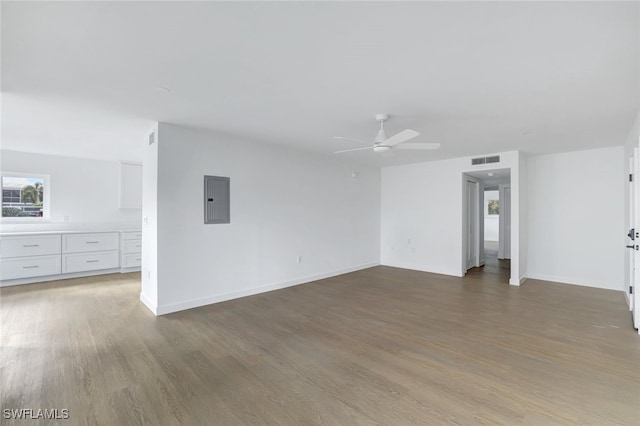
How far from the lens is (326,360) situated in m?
2.73

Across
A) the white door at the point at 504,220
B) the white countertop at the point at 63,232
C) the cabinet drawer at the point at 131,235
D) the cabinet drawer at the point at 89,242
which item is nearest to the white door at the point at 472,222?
the white door at the point at 504,220

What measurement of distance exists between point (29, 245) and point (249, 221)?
4.32m

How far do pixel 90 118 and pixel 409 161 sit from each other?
5.86m

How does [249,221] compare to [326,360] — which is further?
[249,221]

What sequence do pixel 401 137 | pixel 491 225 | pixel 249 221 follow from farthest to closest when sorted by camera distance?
pixel 491 225, pixel 249 221, pixel 401 137

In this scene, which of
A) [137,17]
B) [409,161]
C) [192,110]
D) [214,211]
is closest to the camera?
[137,17]

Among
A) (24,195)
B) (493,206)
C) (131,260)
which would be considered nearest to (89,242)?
(131,260)

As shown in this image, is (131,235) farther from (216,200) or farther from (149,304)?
(216,200)

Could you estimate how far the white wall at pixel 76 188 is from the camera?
5.83 meters

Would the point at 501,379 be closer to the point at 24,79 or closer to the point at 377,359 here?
the point at 377,359

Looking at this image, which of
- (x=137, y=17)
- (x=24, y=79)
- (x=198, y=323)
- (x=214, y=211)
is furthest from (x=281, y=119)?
(x=198, y=323)

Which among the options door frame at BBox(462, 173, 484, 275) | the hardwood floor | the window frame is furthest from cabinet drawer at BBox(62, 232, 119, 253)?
Result: door frame at BBox(462, 173, 484, 275)

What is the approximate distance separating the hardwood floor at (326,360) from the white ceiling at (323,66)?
101 inches

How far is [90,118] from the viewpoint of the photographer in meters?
3.69
